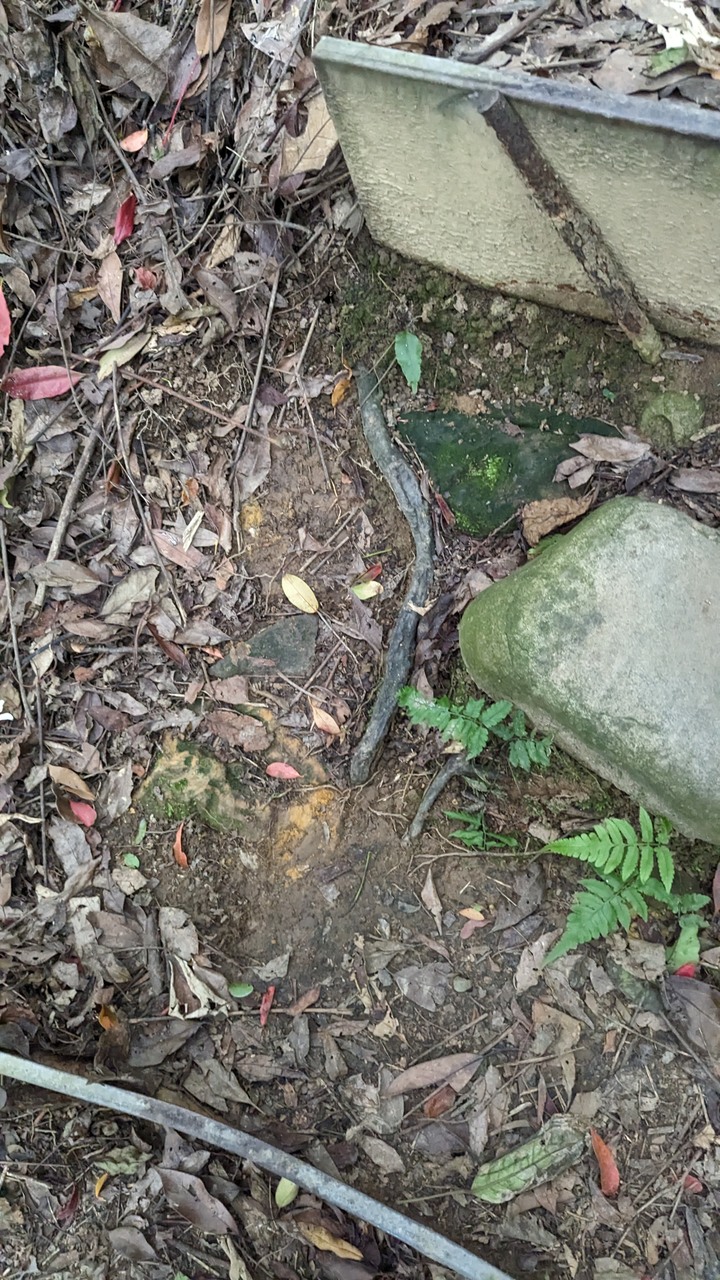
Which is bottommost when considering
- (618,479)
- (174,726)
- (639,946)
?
(639,946)

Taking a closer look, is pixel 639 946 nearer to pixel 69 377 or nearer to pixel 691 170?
pixel 691 170

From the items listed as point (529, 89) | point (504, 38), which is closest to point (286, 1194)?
point (529, 89)

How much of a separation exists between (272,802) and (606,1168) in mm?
1775

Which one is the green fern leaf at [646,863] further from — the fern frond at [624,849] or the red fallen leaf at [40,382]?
the red fallen leaf at [40,382]

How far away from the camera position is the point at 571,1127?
2.79 meters

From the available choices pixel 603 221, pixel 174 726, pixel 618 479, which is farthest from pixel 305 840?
pixel 603 221

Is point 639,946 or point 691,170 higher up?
point 691,170

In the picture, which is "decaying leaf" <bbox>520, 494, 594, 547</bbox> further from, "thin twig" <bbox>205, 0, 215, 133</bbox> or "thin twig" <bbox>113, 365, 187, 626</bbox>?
"thin twig" <bbox>205, 0, 215, 133</bbox>

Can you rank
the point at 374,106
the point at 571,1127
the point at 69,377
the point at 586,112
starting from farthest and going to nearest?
the point at 69,377 < the point at 571,1127 < the point at 374,106 < the point at 586,112

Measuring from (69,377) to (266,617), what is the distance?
1.29 m

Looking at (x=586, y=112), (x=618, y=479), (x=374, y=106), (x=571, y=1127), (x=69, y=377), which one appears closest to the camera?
(x=586, y=112)

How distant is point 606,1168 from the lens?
2.74 m

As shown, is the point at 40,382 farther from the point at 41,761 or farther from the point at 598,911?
the point at 598,911

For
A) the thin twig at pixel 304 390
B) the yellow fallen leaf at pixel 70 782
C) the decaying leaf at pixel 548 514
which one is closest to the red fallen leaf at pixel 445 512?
the decaying leaf at pixel 548 514
